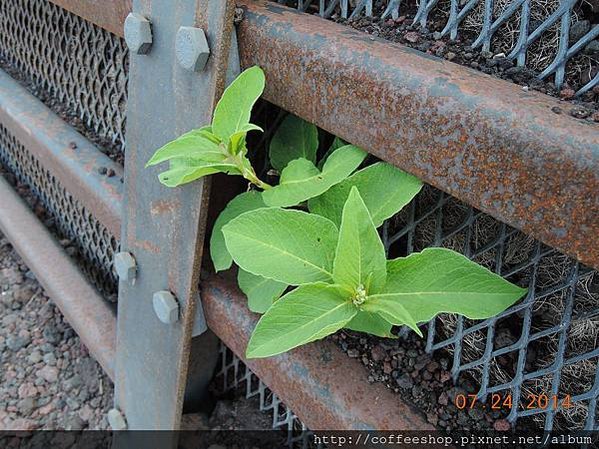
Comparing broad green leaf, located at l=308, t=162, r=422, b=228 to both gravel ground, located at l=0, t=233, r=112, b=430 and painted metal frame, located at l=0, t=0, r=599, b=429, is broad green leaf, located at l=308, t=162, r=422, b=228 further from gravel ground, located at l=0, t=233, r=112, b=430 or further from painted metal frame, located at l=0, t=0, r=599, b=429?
gravel ground, located at l=0, t=233, r=112, b=430

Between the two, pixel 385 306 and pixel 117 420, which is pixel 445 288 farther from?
pixel 117 420

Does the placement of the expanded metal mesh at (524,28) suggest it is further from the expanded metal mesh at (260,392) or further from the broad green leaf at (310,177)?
the expanded metal mesh at (260,392)

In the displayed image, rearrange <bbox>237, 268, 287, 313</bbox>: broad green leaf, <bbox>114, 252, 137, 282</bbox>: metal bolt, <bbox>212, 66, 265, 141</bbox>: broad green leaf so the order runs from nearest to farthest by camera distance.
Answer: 1. <bbox>212, 66, 265, 141</bbox>: broad green leaf
2. <bbox>237, 268, 287, 313</bbox>: broad green leaf
3. <bbox>114, 252, 137, 282</bbox>: metal bolt

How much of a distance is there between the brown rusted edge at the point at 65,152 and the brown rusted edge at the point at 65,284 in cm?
23

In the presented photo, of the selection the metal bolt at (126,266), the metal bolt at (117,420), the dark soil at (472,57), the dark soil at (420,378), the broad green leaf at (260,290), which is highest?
the dark soil at (472,57)

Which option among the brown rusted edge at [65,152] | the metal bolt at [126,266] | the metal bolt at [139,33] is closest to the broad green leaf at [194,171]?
the metal bolt at [139,33]

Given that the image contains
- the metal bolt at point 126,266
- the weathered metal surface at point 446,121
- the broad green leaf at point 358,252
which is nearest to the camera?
the weathered metal surface at point 446,121

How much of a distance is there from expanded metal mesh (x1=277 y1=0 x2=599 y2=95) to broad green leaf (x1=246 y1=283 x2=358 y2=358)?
0.32 meters

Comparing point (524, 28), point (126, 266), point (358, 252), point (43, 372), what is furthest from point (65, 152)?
point (524, 28)

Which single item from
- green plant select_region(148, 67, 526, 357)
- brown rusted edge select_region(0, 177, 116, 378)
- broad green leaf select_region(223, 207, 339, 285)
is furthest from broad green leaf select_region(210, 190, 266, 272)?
brown rusted edge select_region(0, 177, 116, 378)

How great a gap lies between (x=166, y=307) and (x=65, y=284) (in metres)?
0.61

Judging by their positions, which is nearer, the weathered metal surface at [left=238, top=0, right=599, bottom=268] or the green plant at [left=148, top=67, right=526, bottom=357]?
the weathered metal surface at [left=238, top=0, right=599, bottom=268]

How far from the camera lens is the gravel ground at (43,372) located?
1.52 m

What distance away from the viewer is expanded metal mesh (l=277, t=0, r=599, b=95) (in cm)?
57
